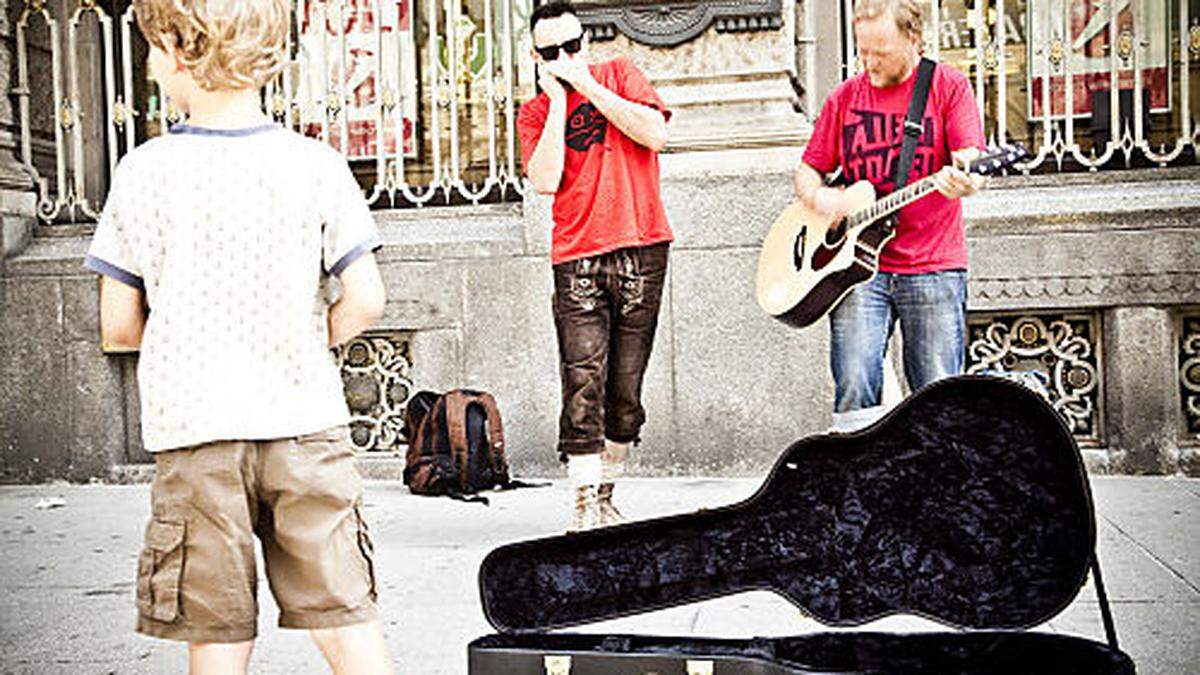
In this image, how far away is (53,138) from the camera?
7.94 metres

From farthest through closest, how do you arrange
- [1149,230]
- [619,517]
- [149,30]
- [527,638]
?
[1149,230], [619,517], [527,638], [149,30]

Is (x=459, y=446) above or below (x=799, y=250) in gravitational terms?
below

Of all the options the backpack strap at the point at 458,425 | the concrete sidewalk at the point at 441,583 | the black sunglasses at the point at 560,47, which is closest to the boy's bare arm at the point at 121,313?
the concrete sidewalk at the point at 441,583

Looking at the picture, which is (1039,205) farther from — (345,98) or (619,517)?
(345,98)

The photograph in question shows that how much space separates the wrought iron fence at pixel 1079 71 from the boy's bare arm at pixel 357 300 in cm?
482

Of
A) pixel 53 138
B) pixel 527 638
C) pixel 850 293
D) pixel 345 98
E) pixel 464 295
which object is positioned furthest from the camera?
pixel 53 138

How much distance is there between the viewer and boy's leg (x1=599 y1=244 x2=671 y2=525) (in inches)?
178

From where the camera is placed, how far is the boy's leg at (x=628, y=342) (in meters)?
4.52

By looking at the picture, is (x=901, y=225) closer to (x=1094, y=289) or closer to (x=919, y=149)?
(x=919, y=149)

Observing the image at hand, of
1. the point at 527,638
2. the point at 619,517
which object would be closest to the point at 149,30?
the point at 527,638

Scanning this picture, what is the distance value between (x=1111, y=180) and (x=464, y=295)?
Result: 11.2 ft

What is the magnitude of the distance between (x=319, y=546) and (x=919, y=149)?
7.91ft

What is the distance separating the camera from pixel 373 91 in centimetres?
740

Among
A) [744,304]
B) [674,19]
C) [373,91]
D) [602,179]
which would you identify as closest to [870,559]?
[602,179]
